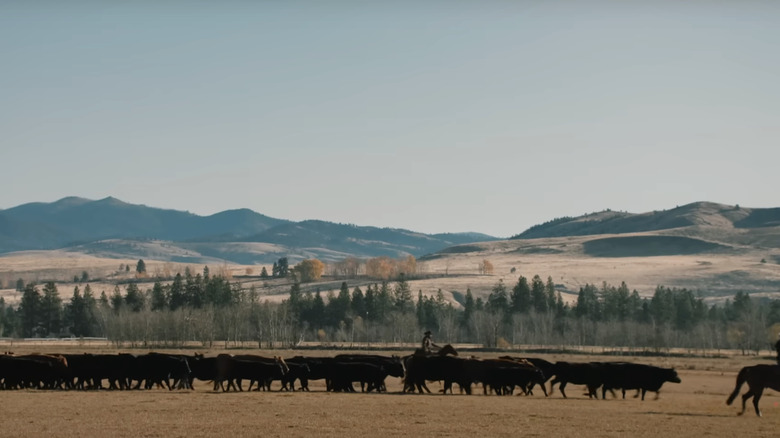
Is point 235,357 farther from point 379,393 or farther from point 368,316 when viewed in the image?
point 368,316

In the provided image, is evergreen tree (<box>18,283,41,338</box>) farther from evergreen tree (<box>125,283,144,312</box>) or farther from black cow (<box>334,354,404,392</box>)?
black cow (<box>334,354,404,392</box>)

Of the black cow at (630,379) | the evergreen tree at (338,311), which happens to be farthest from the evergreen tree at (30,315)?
the black cow at (630,379)

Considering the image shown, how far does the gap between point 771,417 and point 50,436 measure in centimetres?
2453

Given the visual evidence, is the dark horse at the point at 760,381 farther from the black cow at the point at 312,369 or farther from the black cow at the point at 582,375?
the black cow at the point at 312,369

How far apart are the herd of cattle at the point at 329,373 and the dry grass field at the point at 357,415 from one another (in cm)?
126

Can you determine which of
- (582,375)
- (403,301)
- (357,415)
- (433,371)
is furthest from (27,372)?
(403,301)

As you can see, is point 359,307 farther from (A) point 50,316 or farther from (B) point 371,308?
(A) point 50,316

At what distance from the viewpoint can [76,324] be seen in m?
141

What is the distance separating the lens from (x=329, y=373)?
150 feet

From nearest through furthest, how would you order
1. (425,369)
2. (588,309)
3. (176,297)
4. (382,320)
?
(425,369) → (176,297) → (382,320) → (588,309)

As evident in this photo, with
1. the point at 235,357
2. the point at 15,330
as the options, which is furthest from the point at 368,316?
the point at 235,357

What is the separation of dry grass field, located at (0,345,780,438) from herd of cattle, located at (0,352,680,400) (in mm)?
1257

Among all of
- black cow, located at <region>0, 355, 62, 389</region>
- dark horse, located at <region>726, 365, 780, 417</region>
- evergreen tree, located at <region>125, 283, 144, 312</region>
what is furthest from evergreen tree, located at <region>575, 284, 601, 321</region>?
dark horse, located at <region>726, 365, 780, 417</region>

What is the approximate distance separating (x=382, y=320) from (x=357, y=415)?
114 meters
